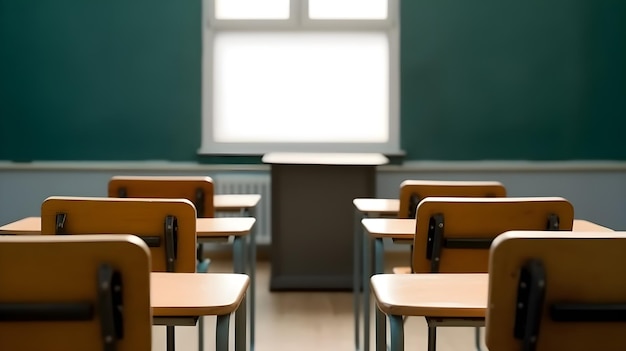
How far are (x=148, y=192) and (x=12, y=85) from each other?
3.03 m

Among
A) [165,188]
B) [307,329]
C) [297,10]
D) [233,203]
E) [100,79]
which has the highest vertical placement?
[297,10]

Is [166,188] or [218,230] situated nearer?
[218,230]

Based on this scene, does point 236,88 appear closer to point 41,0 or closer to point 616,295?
point 41,0

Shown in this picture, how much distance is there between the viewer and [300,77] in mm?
5492

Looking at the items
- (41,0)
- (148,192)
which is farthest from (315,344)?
(41,0)

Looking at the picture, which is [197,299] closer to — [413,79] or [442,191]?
[442,191]

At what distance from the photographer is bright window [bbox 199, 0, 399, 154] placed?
5355 millimetres

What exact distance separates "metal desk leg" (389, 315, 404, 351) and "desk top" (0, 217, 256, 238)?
3.35 ft

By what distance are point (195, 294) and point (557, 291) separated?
70 centimetres

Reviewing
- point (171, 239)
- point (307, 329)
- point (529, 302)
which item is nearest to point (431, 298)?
point (529, 302)

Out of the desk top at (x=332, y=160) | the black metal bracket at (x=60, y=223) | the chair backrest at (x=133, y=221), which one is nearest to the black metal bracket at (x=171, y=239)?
the chair backrest at (x=133, y=221)

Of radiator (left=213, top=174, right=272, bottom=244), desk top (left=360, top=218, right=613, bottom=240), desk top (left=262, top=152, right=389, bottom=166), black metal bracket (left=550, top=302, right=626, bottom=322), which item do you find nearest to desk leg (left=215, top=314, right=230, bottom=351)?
black metal bracket (left=550, top=302, right=626, bottom=322)

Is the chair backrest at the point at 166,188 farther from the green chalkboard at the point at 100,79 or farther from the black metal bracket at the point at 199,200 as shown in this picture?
the green chalkboard at the point at 100,79

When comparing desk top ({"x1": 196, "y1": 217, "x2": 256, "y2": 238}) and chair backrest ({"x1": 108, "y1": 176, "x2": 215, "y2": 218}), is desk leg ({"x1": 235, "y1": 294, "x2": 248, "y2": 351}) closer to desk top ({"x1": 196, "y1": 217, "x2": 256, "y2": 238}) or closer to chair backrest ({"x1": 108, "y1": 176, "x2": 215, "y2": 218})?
desk top ({"x1": 196, "y1": 217, "x2": 256, "y2": 238})
